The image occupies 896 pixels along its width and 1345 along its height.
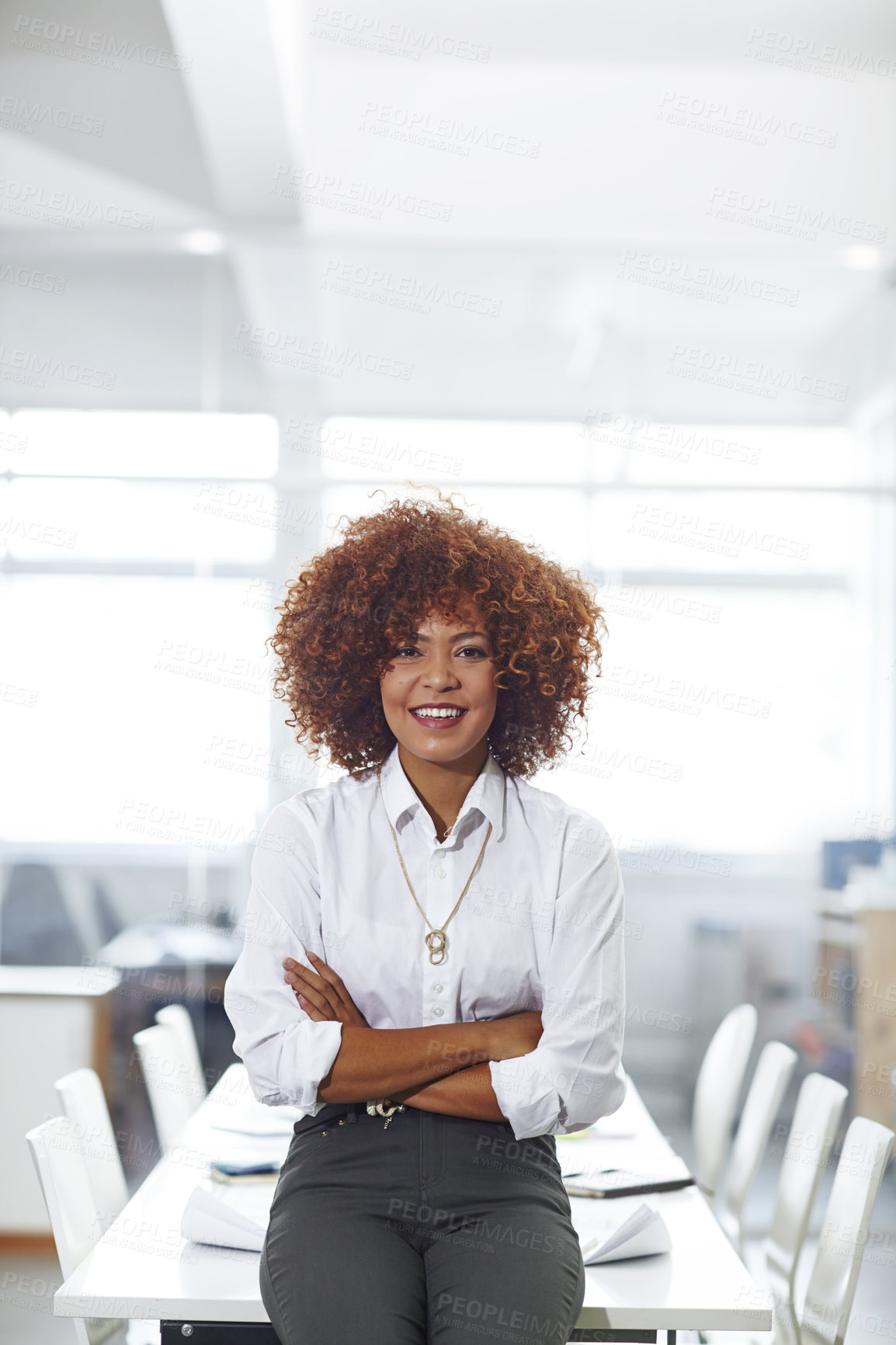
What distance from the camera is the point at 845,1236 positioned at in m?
1.96

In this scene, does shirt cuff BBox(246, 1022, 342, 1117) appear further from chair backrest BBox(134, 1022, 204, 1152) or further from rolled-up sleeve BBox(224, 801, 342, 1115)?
chair backrest BBox(134, 1022, 204, 1152)

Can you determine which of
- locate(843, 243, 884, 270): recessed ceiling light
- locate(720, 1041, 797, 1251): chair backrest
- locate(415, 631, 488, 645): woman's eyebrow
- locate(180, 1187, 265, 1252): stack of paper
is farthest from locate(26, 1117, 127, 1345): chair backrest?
locate(843, 243, 884, 270): recessed ceiling light

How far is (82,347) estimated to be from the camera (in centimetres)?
431

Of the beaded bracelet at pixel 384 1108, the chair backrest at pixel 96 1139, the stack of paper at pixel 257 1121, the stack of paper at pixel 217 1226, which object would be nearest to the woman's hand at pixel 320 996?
the beaded bracelet at pixel 384 1108

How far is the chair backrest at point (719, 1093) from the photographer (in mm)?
2969

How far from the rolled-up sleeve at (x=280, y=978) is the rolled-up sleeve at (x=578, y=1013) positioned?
0.90 feet

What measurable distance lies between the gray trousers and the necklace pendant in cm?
22

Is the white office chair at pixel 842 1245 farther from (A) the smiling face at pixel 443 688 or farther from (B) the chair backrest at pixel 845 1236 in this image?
(A) the smiling face at pixel 443 688

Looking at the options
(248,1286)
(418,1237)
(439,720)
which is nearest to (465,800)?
(439,720)

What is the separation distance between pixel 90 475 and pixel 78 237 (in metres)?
0.88

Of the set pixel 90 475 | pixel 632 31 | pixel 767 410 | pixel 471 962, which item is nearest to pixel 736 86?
pixel 632 31

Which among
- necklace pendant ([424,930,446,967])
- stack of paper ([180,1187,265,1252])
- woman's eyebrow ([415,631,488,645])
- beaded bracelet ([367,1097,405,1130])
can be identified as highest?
woman's eyebrow ([415,631,488,645])

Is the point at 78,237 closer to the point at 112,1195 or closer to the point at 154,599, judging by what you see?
the point at 154,599

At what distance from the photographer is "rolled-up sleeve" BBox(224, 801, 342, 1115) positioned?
170 cm
